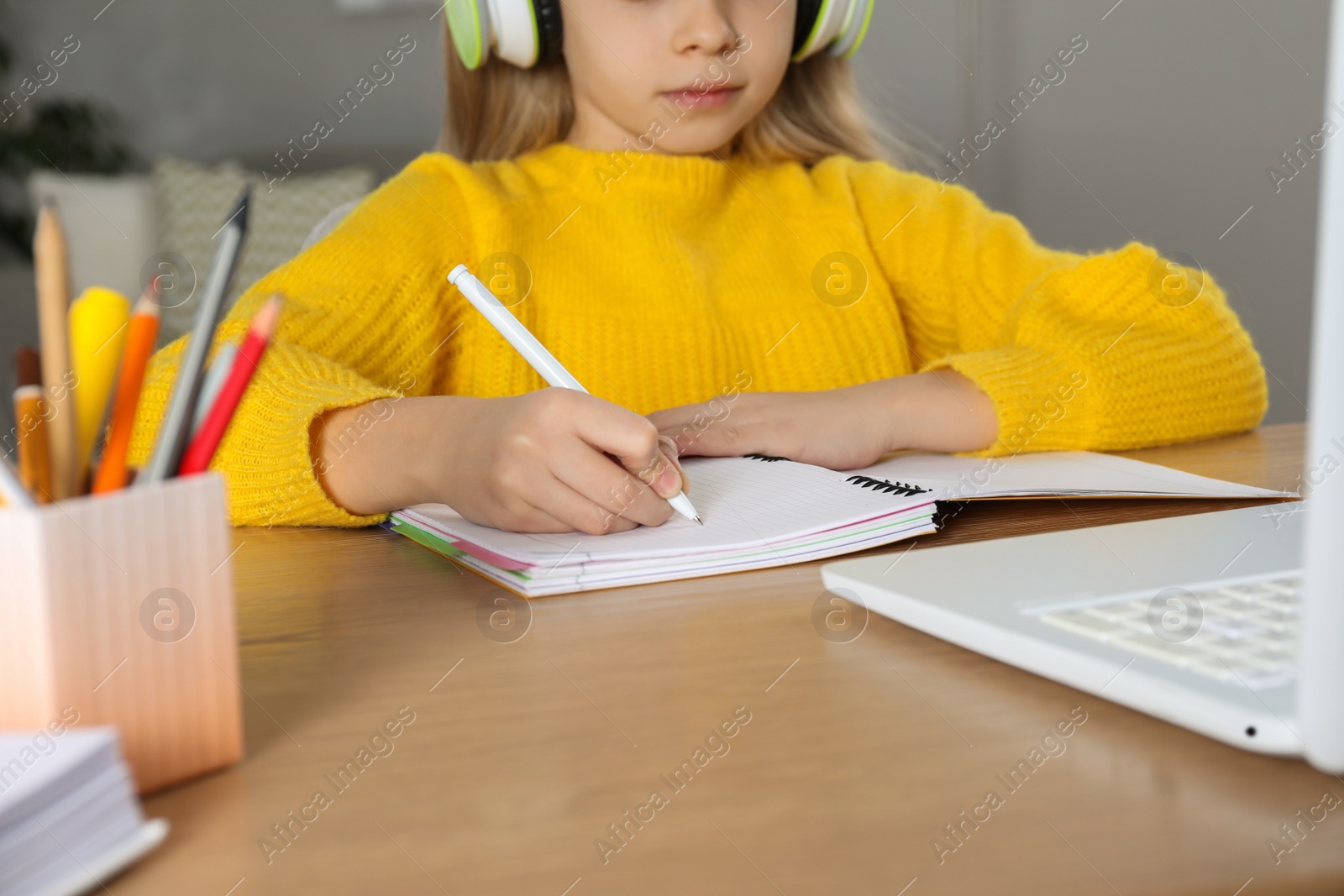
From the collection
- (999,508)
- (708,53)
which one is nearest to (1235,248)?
(708,53)

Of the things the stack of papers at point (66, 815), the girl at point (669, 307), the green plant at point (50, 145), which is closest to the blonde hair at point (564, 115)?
the girl at point (669, 307)

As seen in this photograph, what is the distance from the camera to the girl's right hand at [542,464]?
621 millimetres

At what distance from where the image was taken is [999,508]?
0.72 metres

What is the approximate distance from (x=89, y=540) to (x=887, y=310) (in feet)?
3.17

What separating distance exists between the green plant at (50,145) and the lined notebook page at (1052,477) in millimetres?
2915

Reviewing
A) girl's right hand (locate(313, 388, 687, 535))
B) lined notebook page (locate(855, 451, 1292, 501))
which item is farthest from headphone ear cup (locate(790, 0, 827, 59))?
girl's right hand (locate(313, 388, 687, 535))

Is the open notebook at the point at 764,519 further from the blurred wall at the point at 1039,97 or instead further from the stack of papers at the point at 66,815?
the blurred wall at the point at 1039,97

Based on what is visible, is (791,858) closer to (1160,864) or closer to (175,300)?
(1160,864)

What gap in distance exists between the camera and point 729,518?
65cm

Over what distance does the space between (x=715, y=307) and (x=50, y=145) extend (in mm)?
2654

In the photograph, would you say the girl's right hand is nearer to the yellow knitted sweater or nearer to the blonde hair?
A: the yellow knitted sweater

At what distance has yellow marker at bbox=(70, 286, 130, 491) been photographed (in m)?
0.37

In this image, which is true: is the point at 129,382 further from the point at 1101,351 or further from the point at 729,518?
the point at 1101,351

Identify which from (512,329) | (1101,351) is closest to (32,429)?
(512,329)
